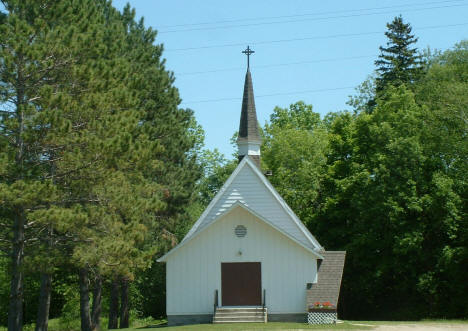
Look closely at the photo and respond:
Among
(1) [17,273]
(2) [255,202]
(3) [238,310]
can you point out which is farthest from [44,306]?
(2) [255,202]

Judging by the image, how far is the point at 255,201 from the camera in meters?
29.4

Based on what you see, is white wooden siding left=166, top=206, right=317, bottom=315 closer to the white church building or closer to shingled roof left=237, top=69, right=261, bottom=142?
the white church building

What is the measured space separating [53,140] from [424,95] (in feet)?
96.4

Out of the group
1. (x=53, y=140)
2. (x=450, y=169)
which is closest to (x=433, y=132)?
(x=450, y=169)

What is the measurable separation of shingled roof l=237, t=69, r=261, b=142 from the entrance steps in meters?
8.66

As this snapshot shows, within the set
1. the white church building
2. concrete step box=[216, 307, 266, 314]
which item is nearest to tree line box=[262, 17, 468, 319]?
the white church building

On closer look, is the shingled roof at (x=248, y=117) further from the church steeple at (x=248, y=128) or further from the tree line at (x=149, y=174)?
the tree line at (x=149, y=174)

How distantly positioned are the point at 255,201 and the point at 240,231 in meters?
2.26

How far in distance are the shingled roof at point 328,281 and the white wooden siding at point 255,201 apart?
1243mm

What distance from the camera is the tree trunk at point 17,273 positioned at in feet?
68.9

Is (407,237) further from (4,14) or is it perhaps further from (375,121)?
(4,14)

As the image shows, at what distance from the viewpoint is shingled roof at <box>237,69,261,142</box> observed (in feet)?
104

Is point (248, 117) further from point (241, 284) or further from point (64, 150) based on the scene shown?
point (64, 150)

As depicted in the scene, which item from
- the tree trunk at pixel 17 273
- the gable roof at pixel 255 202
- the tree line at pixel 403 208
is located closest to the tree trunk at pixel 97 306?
the gable roof at pixel 255 202
